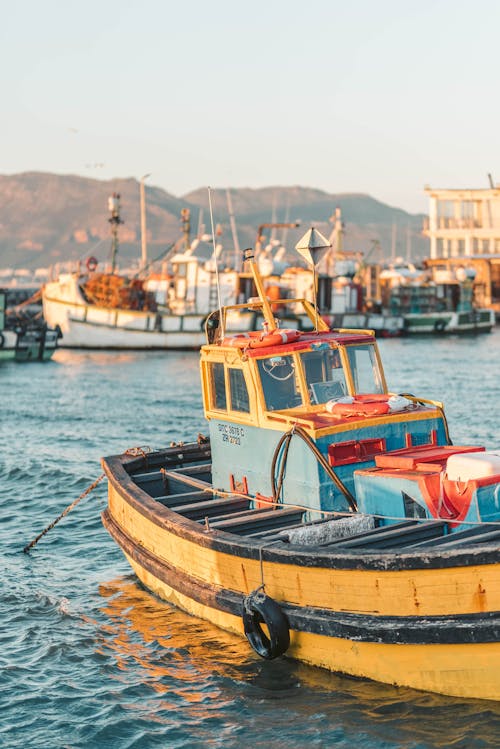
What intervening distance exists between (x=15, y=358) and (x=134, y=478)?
167 feet

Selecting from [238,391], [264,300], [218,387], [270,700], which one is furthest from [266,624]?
[264,300]

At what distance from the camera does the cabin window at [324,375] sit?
44.9ft

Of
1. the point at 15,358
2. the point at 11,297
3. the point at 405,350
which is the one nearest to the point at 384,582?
the point at 15,358

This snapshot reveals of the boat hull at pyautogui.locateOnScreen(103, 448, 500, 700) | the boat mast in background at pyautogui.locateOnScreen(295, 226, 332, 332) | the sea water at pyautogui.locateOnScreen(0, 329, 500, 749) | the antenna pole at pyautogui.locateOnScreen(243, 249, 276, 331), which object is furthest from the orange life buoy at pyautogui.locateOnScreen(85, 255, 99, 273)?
the boat hull at pyautogui.locateOnScreen(103, 448, 500, 700)

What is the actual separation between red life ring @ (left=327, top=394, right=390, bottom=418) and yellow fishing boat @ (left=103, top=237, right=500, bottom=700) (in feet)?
0.09

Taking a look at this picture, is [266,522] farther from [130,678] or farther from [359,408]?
[130,678]

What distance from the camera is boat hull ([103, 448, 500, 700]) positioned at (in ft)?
32.1

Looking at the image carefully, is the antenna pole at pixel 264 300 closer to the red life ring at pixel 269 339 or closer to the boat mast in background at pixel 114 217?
the red life ring at pixel 269 339

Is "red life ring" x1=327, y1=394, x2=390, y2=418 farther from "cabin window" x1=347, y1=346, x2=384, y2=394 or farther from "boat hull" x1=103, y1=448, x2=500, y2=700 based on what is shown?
"boat hull" x1=103, y1=448, x2=500, y2=700

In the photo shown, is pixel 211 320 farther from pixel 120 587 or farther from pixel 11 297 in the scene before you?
pixel 11 297

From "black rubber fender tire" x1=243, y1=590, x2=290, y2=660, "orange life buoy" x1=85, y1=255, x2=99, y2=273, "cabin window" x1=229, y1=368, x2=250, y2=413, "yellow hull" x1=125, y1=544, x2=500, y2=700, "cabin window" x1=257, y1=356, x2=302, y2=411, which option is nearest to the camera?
"yellow hull" x1=125, y1=544, x2=500, y2=700

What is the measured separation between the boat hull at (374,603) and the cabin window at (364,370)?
10.1 ft

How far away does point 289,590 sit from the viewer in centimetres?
1133

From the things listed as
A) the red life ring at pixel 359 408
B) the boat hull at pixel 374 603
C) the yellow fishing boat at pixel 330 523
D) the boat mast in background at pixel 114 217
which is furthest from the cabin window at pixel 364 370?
the boat mast in background at pixel 114 217
